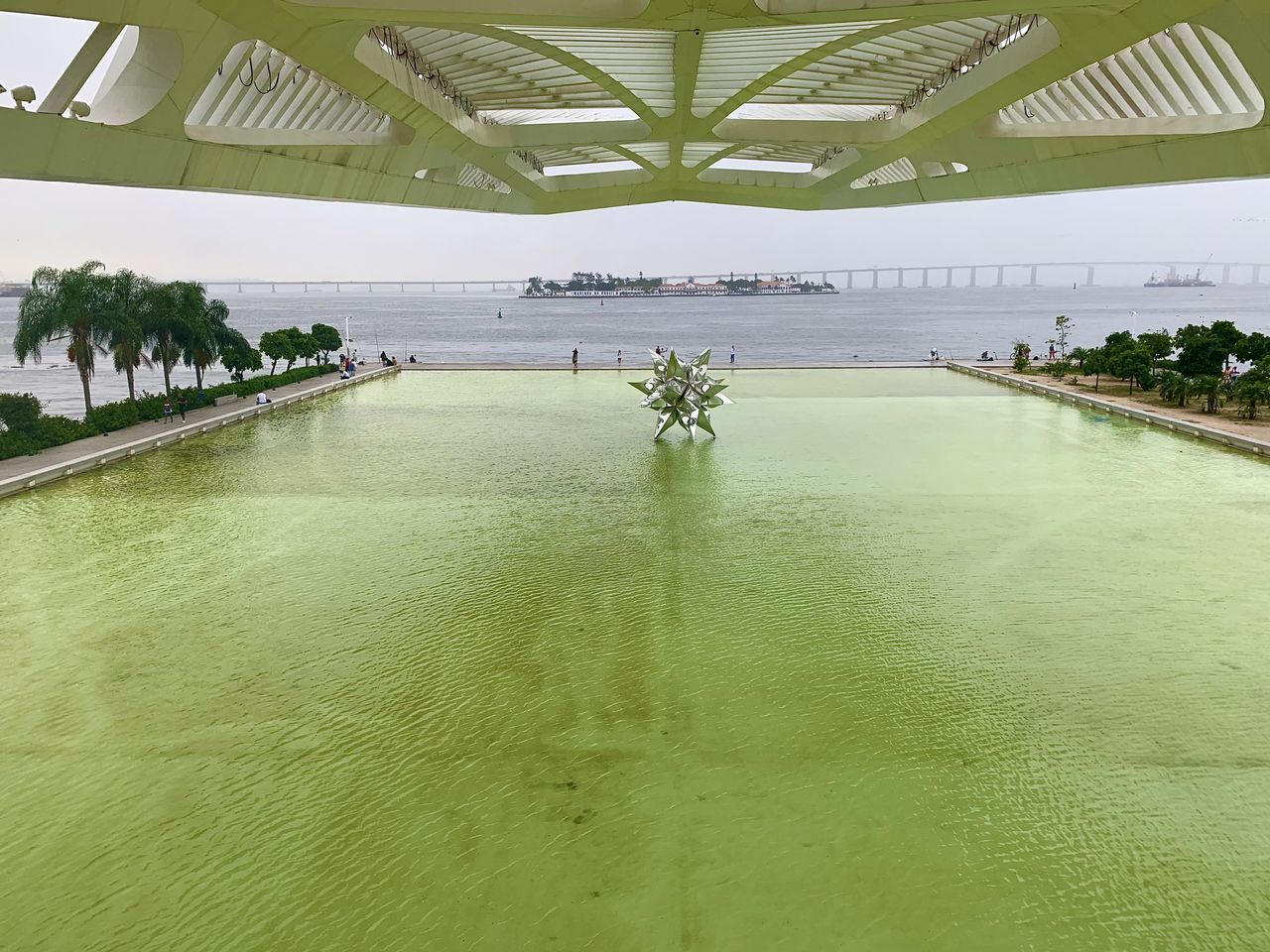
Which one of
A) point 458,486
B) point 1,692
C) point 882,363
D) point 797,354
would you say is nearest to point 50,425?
point 458,486

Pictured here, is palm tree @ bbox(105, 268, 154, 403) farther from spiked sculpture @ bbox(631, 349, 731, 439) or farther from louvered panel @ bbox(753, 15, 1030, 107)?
louvered panel @ bbox(753, 15, 1030, 107)

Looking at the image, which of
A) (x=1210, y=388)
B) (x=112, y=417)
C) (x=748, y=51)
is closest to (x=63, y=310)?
(x=112, y=417)

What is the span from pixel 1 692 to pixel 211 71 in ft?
31.9

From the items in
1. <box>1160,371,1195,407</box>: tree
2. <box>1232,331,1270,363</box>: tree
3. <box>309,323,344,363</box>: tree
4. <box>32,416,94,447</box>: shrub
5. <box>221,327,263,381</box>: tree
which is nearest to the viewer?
<box>32,416,94,447</box>: shrub

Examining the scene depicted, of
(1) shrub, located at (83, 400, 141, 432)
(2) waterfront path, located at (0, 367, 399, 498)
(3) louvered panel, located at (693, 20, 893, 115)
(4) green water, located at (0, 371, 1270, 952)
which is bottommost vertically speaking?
(4) green water, located at (0, 371, 1270, 952)

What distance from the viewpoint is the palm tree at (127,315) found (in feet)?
82.6

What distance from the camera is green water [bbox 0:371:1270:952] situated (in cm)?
624

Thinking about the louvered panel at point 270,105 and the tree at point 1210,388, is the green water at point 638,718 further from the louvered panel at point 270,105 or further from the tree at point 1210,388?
the tree at point 1210,388

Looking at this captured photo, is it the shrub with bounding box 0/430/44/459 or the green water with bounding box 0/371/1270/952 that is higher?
the shrub with bounding box 0/430/44/459

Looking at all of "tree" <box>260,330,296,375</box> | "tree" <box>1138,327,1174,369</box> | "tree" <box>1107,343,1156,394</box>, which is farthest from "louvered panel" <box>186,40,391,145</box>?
"tree" <box>1138,327,1174,369</box>

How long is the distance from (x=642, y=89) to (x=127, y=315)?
52.0ft

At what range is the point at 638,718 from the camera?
880cm

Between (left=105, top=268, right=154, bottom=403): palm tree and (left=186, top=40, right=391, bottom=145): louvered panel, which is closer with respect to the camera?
(left=186, top=40, right=391, bottom=145): louvered panel

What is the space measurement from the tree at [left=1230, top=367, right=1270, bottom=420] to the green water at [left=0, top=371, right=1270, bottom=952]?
25.0 feet
